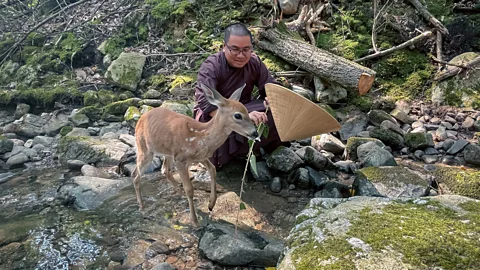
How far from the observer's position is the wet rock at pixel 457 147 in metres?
5.67

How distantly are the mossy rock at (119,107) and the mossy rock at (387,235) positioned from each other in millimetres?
5966

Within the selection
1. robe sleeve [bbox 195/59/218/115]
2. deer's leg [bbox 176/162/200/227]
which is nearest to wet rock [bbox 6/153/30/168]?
robe sleeve [bbox 195/59/218/115]

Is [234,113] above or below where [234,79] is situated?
above

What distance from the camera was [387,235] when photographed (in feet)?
7.55

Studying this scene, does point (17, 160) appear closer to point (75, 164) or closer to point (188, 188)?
point (75, 164)

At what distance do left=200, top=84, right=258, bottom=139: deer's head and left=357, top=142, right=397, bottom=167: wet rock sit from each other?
2274mm

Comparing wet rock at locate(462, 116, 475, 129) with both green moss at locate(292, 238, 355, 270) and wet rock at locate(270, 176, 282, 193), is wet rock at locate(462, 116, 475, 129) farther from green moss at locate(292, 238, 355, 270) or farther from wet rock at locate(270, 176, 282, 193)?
green moss at locate(292, 238, 355, 270)

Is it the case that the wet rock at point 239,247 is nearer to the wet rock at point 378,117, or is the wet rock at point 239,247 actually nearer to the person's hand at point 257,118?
the person's hand at point 257,118

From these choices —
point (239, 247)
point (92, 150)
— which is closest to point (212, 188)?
point (239, 247)

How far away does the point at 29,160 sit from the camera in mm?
6434

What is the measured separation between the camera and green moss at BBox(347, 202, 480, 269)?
6.84 ft

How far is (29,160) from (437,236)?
614 centimetres

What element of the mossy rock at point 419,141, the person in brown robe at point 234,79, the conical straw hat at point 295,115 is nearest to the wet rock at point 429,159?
the mossy rock at point 419,141

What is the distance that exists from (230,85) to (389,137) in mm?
2672
